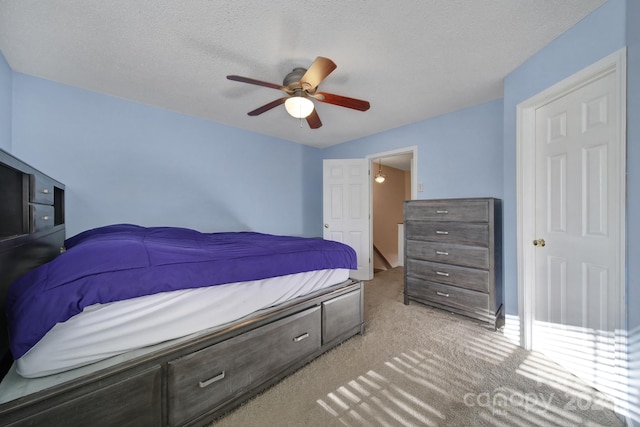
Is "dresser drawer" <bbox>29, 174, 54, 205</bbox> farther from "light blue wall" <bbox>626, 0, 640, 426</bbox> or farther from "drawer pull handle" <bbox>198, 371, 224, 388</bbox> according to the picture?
"light blue wall" <bbox>626, 0, 640, 426</bbox>

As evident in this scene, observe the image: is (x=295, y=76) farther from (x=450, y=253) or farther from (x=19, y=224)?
(x=450, y=253)

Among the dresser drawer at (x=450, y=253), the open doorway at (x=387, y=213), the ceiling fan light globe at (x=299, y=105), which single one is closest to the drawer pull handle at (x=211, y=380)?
the ceiling fan light globe at (x=299, y=105)

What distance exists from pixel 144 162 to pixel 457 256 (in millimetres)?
3649

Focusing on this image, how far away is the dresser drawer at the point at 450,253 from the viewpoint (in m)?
2.38

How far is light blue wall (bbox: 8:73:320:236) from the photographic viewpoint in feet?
7.43

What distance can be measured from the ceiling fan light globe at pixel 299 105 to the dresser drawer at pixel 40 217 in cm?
172

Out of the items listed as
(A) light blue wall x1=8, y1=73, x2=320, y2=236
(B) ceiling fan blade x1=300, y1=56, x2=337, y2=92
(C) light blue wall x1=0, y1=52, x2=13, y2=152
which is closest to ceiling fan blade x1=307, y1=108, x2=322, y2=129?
(B) ceiling fan blade x1=300, y1=56, x2=337, y2=92

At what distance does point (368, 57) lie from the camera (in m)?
1.94

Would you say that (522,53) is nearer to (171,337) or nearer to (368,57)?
(368,57)

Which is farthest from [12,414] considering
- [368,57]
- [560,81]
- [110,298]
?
[560,81]

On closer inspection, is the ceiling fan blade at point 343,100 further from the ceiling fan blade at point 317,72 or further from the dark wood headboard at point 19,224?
the dark wood headboard at point 19,224

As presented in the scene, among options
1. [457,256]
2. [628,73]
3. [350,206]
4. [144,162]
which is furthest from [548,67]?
[144,162]

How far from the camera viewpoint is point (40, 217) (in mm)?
1413

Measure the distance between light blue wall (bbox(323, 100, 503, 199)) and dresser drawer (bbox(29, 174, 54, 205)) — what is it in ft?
11.9
